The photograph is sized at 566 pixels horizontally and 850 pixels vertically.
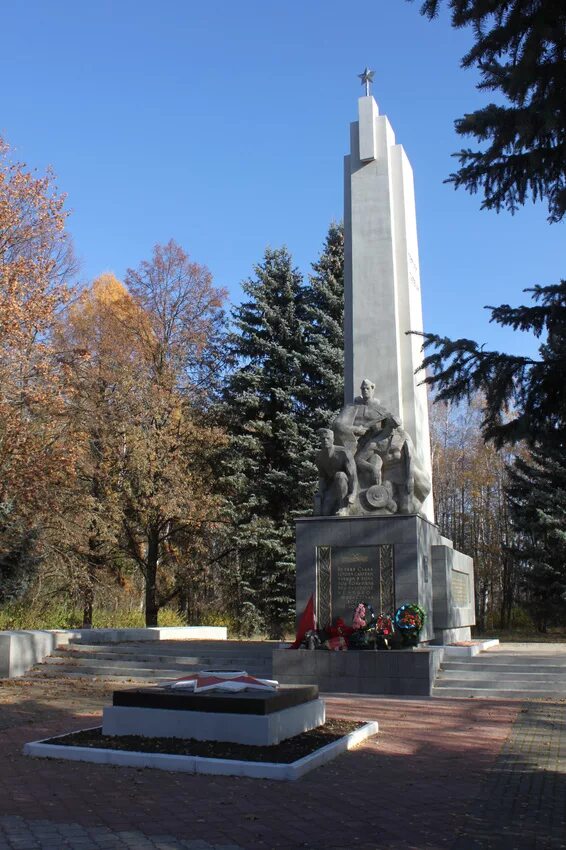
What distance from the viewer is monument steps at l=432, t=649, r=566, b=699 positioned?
39.5 feet

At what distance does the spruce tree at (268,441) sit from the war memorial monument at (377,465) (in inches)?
294

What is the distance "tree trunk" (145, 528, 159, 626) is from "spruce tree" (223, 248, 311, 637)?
2.43m

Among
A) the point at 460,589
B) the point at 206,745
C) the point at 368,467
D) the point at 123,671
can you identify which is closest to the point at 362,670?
the point at 368,467

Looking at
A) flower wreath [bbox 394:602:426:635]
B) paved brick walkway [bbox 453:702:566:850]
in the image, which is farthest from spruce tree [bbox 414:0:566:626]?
flower wreath [bbox 394:602:426:635]

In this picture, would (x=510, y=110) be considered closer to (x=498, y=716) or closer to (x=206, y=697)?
(x=206, y=697)

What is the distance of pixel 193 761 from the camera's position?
22.7 feet

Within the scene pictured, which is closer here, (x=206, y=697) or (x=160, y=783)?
(x=160, y=783)

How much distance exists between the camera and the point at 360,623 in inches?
485

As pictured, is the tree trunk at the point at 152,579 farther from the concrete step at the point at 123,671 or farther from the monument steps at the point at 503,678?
the monument steps at the point at 503,678

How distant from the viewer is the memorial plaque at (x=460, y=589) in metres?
16.5

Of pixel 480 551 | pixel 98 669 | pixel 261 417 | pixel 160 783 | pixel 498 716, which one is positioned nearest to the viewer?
pixel 160 783

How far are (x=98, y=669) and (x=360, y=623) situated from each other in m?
4.87

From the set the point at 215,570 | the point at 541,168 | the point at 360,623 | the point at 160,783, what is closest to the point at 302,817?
the point at 160,783

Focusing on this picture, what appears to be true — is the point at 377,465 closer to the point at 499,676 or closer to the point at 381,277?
the point at 499,676
